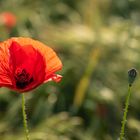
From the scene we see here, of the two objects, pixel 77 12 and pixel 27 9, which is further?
pixel 77 12

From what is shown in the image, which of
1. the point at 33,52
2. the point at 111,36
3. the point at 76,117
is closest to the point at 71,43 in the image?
the point at 111,36

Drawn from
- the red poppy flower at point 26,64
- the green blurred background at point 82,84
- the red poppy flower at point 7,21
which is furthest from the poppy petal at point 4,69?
the red poppy flower at point 7,21

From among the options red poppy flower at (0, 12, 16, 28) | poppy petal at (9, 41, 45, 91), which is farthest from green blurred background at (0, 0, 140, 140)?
poppy petal at (9, 41, 45, 91)

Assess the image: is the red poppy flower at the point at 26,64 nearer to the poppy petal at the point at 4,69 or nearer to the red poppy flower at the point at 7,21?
the poppy petal at the point at 4,69

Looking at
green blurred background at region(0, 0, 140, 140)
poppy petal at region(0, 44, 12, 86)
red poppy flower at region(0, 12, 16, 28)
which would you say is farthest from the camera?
red poppy flower at region(0, 12, 16, 28)

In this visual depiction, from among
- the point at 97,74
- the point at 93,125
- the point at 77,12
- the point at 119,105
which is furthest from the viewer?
the point at 77,12

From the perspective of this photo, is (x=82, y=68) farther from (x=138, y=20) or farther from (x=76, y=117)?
(x=138, y=20)

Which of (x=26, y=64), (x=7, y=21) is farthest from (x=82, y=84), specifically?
(x=26, y=64)

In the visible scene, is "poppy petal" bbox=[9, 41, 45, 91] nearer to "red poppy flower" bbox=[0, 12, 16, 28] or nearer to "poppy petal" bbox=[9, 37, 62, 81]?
"poppy petal" bbox=[9, 37, 62, 81]
